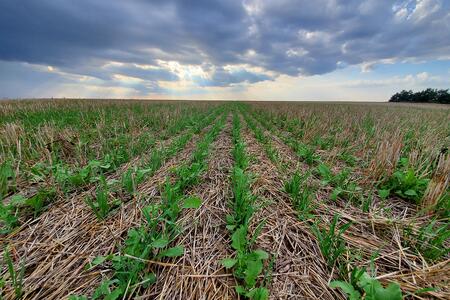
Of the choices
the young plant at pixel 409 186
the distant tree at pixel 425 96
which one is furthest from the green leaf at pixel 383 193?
the distant tree at pixel 425 96

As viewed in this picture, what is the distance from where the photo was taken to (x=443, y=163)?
2.61 m

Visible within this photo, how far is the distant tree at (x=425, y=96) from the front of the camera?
2232 inches

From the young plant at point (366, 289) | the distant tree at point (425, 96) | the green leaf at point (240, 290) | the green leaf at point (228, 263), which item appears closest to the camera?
the young plant at point (366, 289)

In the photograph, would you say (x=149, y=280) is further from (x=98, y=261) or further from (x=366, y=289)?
(x=366, y=289)

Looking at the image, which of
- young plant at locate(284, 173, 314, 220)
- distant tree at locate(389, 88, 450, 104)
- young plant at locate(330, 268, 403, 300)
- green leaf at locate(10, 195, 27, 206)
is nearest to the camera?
young plant at locate(330, 268, 403, 300)

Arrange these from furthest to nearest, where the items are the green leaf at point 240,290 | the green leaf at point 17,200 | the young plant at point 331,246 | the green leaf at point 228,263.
Result: the green leaf at point 17,200, the young plant at point 331,246, the green leaf at point 228,263, the green leaf at point 240,290

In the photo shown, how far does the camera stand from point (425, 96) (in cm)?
6334

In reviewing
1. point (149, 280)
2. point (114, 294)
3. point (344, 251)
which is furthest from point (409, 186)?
point (114, 294)

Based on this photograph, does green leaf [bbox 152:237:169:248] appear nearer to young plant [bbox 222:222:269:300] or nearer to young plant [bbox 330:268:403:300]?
young plant [bbox 222:222:269:300]

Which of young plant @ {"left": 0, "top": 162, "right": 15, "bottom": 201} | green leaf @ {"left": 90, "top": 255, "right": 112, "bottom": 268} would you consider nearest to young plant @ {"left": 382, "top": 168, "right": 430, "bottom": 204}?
green leaf @ {"left": 90, "top": 255, "right": 112, "bottom": 268}

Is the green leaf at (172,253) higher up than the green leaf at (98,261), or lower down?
higher up

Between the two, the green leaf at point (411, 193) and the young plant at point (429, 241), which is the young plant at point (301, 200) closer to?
the young plant at point (429, 241)

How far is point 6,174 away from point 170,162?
2.01m

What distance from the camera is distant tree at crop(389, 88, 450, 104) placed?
56.7 m
